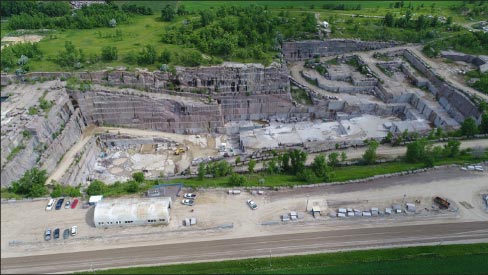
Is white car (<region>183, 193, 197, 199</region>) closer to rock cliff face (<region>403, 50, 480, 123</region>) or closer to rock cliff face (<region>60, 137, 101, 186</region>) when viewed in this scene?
rock cliff face (<region>60, 137, 101, 186</region>)

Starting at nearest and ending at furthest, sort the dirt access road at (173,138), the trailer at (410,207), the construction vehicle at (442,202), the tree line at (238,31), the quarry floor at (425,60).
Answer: the trailer at (410,207), the construction vehicle at (442,202), the dirt access road at (173,138), the quarry floor at (425,60), the tree line at (238,31)

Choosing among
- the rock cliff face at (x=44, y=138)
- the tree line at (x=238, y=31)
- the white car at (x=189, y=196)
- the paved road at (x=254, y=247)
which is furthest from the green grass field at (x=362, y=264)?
the tree line at (x=238, y=31)

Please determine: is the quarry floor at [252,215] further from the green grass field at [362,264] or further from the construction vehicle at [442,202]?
the green grass field at [362,264]

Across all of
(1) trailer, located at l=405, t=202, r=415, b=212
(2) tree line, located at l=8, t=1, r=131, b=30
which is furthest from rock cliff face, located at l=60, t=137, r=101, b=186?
(1) trailer, located at l=405, t=202, r=415, b=212

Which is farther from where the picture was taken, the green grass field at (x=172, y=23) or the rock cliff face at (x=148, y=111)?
the green grass field at (x=172, y=23)

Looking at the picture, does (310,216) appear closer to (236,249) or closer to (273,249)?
(273,249)

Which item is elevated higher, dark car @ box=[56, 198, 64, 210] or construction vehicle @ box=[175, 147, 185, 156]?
dark car @ box=[56, 198, 64, 210]
